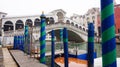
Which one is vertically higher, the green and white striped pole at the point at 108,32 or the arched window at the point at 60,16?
the arched window at the point at 60,16

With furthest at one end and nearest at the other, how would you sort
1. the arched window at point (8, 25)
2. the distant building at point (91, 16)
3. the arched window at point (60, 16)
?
the distant building at point (91, 16), the arched window at point (60, 16), the arched window at point (8, 25)

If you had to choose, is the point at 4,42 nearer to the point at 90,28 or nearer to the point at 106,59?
the point at 90,28

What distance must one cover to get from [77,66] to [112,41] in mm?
3470

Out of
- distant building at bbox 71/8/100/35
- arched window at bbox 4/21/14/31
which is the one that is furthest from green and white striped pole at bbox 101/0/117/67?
distant building at bbox 71/8/100/35

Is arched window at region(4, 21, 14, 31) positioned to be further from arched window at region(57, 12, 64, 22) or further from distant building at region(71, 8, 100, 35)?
distant building at region(71, 8, 100, 35)

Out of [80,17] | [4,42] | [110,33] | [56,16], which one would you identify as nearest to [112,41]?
[110,33]

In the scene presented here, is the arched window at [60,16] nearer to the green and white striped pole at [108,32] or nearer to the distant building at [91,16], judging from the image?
the distant building at [91,16]

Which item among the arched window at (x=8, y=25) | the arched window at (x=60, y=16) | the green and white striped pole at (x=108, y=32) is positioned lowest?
the green and white striped pole at (x=108, y=32)

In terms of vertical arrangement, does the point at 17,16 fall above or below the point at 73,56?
above

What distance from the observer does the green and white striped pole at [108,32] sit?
883mm

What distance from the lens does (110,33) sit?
34.9 inches

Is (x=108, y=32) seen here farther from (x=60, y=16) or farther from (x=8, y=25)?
(x=60, y=16)

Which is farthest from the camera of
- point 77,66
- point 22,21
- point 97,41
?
point 22,21

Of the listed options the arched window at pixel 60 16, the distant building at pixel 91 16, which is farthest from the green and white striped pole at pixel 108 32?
the arched window at pixel 60 16
